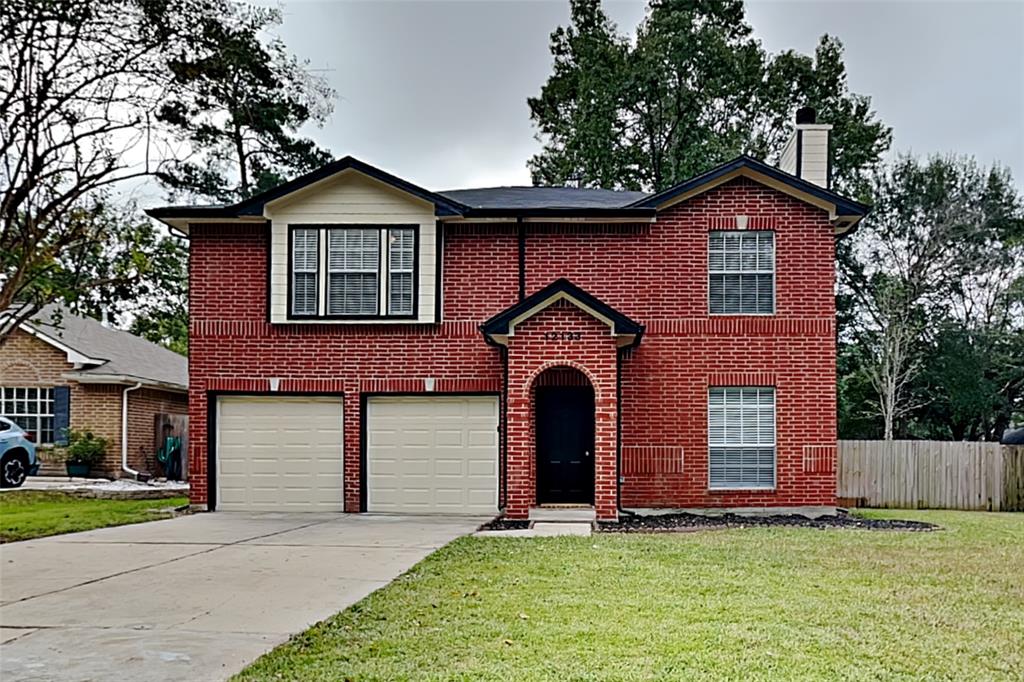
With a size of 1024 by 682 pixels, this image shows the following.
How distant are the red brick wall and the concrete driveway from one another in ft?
9.40

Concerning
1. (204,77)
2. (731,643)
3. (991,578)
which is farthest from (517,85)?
(731,643)

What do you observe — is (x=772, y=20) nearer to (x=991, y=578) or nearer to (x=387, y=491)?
(x=387, y=491)

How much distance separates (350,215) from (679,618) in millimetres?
11269

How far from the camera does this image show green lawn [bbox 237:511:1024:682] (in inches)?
256

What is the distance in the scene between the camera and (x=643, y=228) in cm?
1764

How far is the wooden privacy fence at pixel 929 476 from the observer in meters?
21.4

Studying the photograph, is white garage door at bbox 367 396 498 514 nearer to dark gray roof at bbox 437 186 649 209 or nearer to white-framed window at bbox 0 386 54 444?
dark gray roof at bbox 437 186 649 209

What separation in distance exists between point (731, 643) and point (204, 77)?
30.2ft

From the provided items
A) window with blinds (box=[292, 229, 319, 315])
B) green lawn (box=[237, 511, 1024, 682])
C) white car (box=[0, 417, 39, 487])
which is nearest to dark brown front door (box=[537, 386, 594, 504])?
window with blinds (box=[292, 229, 319, 315])

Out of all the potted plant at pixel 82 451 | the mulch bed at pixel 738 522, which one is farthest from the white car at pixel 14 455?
the mulch bed at pixel 738 522

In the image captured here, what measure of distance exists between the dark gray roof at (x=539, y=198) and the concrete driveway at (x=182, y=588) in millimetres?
5808

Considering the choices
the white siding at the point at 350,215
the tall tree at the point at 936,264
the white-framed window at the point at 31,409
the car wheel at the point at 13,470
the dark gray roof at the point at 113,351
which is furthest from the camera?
the tall tree at the point at 936,264

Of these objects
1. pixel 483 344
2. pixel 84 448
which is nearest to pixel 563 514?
pixel 483 344

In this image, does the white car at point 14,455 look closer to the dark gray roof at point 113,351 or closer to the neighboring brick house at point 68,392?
the neighboring brick house at point 68,392
